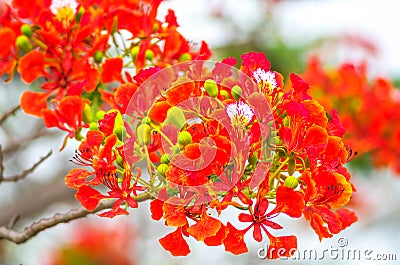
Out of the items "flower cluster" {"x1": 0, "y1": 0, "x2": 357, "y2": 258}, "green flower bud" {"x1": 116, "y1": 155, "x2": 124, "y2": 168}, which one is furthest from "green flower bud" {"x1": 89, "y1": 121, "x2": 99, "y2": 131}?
"green flower bud" {"x1": 116, "y1": 155, "x2": 124, "y2": 168}

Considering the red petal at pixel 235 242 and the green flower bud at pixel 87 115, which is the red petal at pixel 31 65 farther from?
the red petal at pixel 235 242

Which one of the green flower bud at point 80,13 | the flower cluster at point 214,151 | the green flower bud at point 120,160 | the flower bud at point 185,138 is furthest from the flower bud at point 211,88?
the green flower bud at point 80,13

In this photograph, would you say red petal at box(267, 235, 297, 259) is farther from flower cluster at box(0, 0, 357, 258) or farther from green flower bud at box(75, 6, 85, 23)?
green flower bud at box(75, 6, 85, 23)

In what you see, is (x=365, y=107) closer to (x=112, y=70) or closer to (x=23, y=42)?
(x=112, y=70)

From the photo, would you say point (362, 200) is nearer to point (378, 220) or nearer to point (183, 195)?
point (378, 220)

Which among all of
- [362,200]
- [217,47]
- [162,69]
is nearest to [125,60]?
[162,69]
